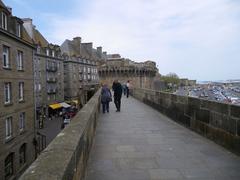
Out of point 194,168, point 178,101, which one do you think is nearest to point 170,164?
point 194,168

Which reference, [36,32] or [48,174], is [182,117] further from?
[36,32]

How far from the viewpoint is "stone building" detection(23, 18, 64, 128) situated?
1817 inches

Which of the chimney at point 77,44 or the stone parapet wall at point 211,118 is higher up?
the chimney at point 77,44

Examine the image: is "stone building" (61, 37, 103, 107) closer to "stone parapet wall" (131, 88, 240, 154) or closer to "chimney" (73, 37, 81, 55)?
"chimney" (73, 37, 81, 55)

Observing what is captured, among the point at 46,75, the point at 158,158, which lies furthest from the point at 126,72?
the point at 158,158

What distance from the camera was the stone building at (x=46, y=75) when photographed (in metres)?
46.2

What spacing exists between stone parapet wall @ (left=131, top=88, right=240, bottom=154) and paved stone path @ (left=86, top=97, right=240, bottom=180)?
20 centimetres

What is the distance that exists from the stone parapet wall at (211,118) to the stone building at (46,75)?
3622 centimetres

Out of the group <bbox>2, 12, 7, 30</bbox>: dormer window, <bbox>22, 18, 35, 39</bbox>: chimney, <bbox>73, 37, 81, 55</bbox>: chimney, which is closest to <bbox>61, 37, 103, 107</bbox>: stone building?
<bbox>73, 37, 81, 55</bbox>: chimney

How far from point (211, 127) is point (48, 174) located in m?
5.12

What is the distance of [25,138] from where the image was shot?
2386cm

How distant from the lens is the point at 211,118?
649 cm

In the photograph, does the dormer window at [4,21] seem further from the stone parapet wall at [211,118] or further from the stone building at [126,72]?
the stone building at [126,72]

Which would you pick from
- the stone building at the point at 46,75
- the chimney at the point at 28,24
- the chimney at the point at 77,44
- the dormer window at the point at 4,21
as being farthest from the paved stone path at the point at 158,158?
the chimney at the point at 77,44
